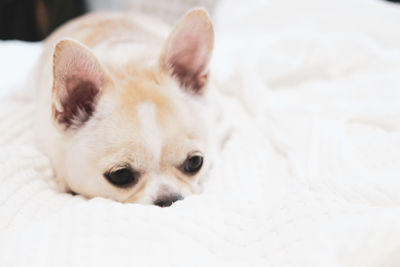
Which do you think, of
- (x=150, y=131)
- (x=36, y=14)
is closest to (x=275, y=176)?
(x=150, y=131)

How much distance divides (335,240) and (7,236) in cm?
65

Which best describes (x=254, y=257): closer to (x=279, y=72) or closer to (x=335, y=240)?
(x=335, y=240)

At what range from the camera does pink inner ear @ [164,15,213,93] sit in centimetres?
106

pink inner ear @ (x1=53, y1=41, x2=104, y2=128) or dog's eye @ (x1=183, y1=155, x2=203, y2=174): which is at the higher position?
pink inner ear @ (x1=53, y1=41, x2=104, y2=128)

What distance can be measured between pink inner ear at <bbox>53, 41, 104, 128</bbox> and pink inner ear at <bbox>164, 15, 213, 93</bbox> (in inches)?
9.2

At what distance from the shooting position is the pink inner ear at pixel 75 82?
90 centimetres

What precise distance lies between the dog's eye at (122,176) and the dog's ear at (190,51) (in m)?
0.34

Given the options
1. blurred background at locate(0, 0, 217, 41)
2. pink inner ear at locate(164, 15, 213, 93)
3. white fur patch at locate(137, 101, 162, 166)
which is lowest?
blurred background at locate(0, 0, 217, 41)

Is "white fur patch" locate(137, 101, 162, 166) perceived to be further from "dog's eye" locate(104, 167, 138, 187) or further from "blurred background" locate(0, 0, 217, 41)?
"blurred background" locate(0, 0, 217, 41)

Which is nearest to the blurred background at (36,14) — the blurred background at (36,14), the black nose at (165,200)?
the blurred background at (36,14)

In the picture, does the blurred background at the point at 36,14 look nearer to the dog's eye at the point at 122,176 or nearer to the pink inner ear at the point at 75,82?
the pink inner ear at the point at 75,82

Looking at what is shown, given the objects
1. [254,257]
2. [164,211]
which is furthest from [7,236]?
[254,257]

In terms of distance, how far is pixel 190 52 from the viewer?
1149 millimetres

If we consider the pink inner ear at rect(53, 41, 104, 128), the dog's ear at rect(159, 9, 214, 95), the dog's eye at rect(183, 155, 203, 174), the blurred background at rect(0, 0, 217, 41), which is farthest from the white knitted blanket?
the blurred background at rect(0, 0, 217, 41)
